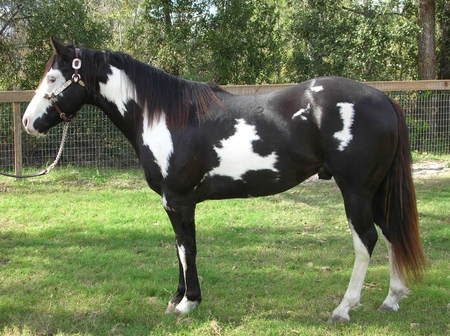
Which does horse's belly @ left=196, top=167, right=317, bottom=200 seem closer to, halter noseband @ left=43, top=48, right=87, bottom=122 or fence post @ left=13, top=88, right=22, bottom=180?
halter noseband @ left=43, top=48, right=87, bottom=122

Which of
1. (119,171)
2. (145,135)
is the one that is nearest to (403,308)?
(145,135)

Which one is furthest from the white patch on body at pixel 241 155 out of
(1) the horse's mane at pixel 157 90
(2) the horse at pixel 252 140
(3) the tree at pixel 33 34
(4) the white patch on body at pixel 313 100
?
(3) the tree at pixel 33 34

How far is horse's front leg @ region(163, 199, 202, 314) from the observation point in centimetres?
329

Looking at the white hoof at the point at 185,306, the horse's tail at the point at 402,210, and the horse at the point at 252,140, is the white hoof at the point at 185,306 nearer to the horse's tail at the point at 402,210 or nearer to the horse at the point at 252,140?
the horse at the point at 252,140

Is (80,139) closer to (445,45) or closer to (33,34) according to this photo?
(33,34)

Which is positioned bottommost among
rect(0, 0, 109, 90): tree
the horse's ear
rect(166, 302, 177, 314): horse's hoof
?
rect(166, 302, 177, 314): horse's hoof

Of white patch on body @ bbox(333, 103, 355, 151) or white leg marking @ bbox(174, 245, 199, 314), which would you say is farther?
white leg marking @ bbox(174, 245, 199, 314)

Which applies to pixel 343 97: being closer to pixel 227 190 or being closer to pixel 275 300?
Answer: pixel 227 190

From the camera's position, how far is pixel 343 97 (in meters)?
3.06

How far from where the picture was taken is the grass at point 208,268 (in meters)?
3.19

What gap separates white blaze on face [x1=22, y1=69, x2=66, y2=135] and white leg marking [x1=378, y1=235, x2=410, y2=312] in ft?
8.94

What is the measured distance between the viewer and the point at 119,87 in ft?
11.0

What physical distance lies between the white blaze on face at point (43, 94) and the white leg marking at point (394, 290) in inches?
107

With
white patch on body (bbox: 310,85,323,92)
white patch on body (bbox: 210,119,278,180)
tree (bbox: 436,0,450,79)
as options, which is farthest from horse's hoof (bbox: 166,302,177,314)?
tree (bbox: 436,0,450,79)
